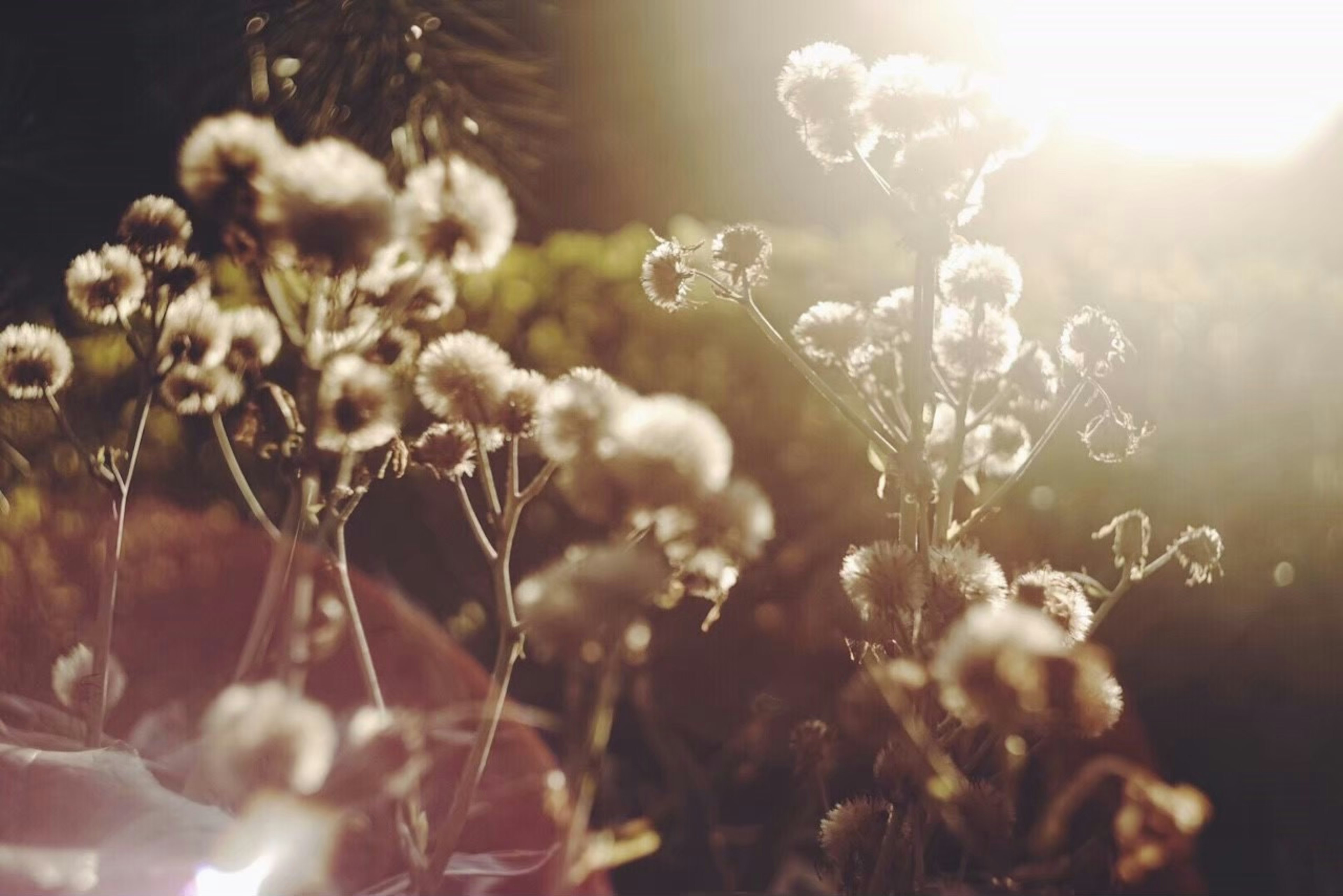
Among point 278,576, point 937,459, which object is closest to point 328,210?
point 278,576

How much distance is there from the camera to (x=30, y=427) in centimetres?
165

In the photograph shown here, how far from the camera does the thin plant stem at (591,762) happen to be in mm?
535

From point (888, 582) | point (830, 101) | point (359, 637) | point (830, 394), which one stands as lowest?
point (359, 637)

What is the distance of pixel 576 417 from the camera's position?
0.60 metres

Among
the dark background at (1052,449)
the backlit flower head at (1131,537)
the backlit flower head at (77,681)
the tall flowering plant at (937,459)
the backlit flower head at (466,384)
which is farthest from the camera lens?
the dark background at (1052,449)

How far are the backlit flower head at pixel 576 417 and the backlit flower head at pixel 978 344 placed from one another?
10.0 inches

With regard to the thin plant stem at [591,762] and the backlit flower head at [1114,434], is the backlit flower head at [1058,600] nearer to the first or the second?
the backlit flower head at [1114,434]

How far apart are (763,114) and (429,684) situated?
156 cm

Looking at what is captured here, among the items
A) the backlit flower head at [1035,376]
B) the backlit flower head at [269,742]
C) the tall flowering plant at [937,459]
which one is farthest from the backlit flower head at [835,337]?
the backlit flower head at [269,742]

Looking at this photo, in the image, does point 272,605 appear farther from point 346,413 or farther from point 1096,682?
point 1096,682

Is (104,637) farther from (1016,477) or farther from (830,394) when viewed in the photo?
(1016,477)

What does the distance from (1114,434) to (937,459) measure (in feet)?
0.43

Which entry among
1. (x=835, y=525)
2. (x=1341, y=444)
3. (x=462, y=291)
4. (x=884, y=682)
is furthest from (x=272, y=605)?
(x=1341, y=444)

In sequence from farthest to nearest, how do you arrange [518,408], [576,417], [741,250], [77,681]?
[77,681], [741,250], [518,408], [576,417]
